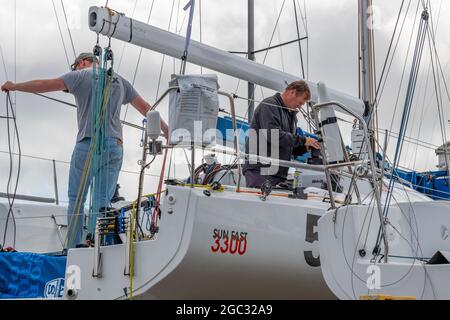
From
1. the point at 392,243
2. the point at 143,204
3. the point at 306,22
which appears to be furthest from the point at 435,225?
the point at 306,22

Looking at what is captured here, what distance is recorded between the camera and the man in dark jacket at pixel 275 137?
459 centimetres

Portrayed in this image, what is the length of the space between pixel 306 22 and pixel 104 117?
5.19 metres

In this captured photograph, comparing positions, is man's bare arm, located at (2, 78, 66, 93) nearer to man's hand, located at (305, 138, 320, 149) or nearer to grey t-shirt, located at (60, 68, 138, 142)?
grey t-shirt, located at (60, 68, 138, 142)

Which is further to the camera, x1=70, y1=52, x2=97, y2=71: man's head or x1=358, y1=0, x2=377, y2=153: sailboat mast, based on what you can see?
x1=358, y1=0, x2=377, y2=153: sailboat mast

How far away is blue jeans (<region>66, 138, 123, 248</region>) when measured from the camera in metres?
4.28

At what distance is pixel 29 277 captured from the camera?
4199 mm

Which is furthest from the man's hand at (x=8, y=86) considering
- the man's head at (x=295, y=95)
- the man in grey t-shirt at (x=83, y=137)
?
the man's head at (x=295, y=95)

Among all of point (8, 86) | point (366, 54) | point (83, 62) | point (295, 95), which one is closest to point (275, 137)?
point (295, 95)

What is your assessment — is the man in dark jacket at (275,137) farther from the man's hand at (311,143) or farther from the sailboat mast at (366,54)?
the sailboat mast at (366,54)

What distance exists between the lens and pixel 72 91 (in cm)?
A: 452

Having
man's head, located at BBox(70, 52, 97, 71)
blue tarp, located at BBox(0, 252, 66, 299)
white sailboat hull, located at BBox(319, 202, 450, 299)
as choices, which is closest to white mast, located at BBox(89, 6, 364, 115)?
man's head, located at BBox(70, 52, 97, 71)

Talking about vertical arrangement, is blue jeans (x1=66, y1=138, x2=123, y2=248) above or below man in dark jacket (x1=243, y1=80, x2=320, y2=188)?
below

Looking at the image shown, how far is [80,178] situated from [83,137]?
0.30 m
